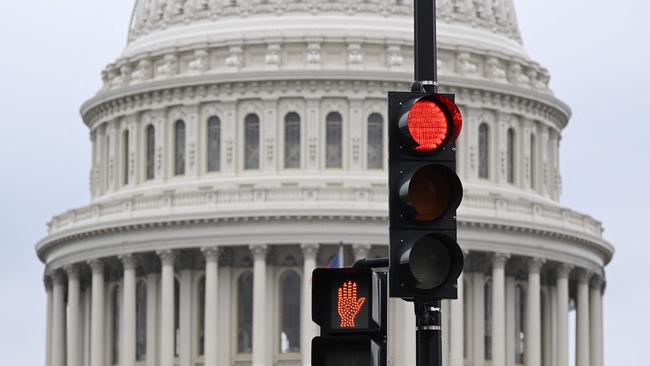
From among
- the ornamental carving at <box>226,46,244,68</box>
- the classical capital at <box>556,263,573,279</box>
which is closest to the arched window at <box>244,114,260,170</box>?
the ornamental carving at <box>226,46,244,68</box>

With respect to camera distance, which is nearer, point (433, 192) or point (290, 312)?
point (433, 192)

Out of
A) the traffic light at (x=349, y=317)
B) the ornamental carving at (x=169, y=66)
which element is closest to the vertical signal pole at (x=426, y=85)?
the traffic light at (x=349, y=317)

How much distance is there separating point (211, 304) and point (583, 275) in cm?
1911

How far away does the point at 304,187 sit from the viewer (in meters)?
Result: 98.9

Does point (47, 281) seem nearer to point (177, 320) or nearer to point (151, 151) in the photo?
point (151, 151)

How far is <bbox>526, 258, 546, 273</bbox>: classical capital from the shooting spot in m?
101

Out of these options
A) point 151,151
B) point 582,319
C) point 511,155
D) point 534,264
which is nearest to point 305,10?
point 151,151

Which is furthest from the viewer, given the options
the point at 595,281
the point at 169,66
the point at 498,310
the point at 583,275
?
the point at 595,281

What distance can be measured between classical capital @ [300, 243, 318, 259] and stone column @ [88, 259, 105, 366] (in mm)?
11220

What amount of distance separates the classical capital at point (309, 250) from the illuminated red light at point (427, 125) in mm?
81067

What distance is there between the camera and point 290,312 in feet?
331

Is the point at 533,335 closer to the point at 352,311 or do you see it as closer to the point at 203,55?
the point at 203,55

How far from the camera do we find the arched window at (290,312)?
10044 cm

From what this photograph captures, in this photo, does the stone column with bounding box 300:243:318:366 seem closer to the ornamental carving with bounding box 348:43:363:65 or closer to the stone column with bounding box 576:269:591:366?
the ornamental carving with bounding box 348:43:363:65
